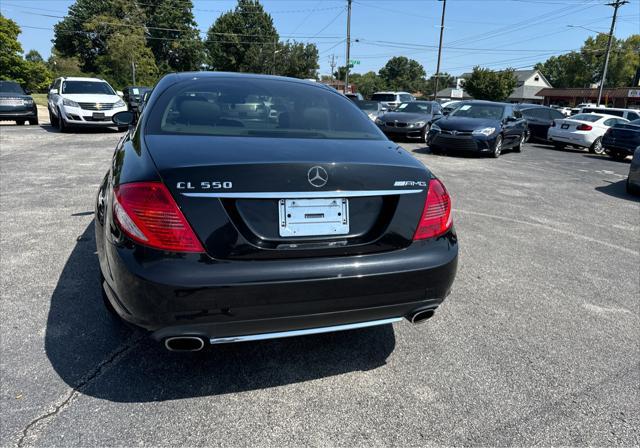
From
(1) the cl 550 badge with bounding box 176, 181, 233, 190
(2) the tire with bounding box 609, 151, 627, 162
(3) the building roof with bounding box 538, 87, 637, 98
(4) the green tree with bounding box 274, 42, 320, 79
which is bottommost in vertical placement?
(2) the tire with bounding box 609, 151, 627, 162

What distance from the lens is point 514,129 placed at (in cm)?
1368

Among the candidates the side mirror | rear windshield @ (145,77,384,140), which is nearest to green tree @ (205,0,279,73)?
the side mirror

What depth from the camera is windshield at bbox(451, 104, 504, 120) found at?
12989mm

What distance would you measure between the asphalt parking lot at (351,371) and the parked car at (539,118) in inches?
611

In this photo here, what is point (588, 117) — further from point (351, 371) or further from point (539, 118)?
point (351, 371)

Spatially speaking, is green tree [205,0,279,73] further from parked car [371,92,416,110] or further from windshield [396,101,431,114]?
windshield [396,101,431,114]

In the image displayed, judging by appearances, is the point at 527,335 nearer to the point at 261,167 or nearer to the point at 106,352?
the point at 261,167

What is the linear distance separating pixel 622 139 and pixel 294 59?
212ft

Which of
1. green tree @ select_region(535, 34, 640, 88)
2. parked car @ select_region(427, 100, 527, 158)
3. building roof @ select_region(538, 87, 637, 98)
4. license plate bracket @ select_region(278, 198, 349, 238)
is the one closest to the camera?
license plate bracket @ select_region(278, 198, 349, 238)

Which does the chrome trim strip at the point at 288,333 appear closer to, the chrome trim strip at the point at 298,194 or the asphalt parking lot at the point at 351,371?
the asphalt parking lot at the point at 351,371

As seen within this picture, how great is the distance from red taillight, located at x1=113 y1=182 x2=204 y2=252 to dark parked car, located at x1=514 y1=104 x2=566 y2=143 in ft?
61.9

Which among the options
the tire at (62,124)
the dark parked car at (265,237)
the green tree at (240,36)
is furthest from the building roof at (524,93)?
the dark parked car at (265,237)

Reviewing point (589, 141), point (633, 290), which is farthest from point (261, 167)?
point (589, 141)

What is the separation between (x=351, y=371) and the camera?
2.59 m
